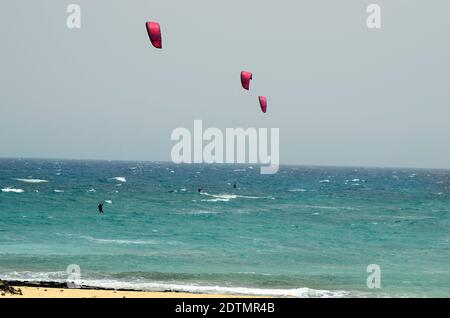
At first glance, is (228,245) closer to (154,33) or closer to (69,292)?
(69,292)

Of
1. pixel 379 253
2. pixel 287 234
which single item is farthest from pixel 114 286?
pixel 287 234

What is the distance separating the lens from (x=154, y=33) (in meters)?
19.5

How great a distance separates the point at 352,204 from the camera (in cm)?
7325

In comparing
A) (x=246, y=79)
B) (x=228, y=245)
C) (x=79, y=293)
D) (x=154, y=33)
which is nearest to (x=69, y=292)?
(x=79, y=293)

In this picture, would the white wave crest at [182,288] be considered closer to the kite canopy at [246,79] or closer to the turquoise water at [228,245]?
the turquoise water at [228,245]

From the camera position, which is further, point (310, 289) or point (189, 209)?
point (189, 209)

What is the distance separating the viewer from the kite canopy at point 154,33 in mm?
19005

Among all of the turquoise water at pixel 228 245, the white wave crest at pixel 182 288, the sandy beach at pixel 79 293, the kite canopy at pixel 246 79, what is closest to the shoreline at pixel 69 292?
the sandy beach at pixel 79 293

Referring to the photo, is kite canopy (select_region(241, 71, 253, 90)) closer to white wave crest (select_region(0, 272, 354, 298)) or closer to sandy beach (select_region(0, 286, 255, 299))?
white wave crest (select_region(0, 272, 354, 298))

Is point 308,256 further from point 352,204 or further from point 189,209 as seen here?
point 352,204

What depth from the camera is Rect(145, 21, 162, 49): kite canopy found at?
62.4ft

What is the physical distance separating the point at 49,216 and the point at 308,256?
24522mm

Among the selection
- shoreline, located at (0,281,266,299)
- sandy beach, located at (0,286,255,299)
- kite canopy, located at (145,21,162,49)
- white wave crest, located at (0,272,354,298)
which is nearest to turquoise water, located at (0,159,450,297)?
white wave crest, located at (0,272,354,298)

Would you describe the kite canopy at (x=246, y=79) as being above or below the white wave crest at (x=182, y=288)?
above
